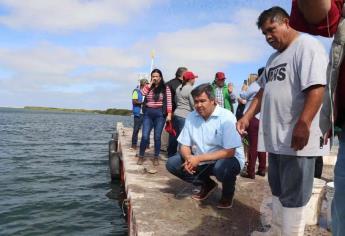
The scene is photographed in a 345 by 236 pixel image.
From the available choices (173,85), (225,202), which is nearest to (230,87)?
(173,85)

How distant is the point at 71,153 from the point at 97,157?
153 cm

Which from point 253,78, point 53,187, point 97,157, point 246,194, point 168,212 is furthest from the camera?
point 97,157

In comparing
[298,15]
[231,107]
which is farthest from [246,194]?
[298,15]

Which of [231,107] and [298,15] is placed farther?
[231,107]

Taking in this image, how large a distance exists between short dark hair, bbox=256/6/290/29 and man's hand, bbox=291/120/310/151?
2.95 feet

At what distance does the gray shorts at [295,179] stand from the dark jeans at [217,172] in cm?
139

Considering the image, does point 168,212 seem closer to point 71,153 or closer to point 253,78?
point 253,78

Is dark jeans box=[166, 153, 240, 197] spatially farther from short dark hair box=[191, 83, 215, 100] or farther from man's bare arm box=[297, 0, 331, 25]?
man's bare arm box=[297, 0, 331, 25]

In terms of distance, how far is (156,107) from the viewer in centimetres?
782

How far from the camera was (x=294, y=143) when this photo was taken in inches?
114

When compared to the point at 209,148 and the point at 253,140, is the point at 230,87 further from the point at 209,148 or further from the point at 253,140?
the point at 209,148

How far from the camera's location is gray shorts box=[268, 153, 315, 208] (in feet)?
10.3

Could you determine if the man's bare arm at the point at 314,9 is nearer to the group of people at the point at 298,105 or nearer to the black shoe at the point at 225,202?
the group of people at the point at 298,105

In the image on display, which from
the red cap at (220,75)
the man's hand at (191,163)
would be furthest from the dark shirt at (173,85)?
the man's hand at (191,163)
